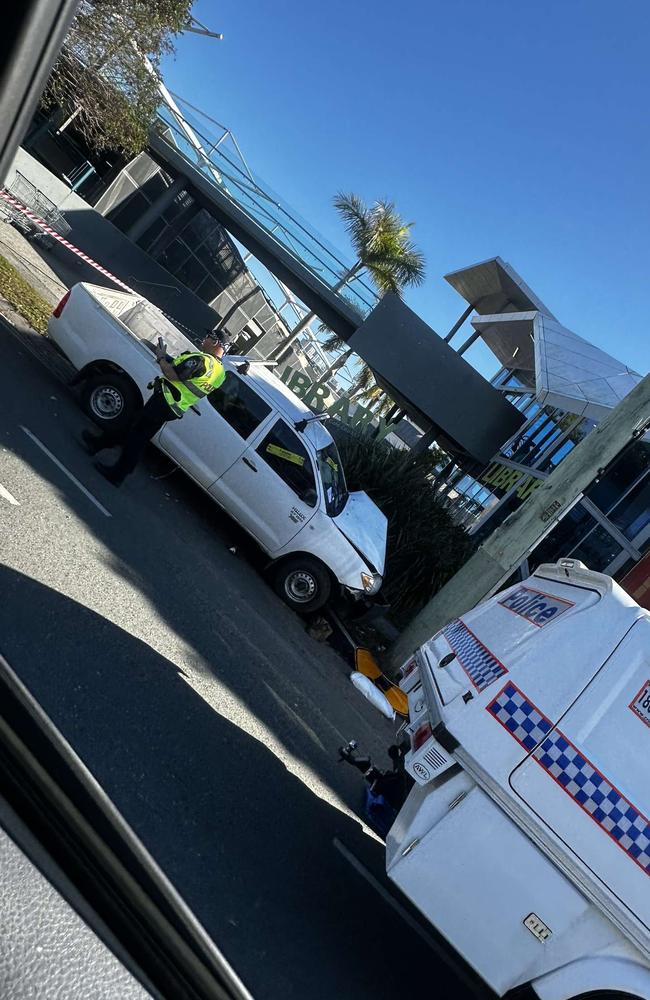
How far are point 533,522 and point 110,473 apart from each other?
5.12 metres

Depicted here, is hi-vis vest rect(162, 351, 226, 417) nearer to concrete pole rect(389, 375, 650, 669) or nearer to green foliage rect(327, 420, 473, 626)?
concrete pole rect(389, 375, 650, 669)

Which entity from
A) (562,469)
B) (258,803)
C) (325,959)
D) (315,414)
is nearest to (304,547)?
(315,414)

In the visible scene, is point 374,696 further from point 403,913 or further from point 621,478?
point 621,478

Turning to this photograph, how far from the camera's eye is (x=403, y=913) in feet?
17.2

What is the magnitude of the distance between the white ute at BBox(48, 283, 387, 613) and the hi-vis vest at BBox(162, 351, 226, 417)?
3.45 feet

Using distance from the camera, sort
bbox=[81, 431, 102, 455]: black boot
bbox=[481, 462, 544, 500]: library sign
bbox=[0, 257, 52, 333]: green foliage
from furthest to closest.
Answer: bbox=[481, 462, 544, 500]: library sign, bbox=[0, 257, 52, 333]: green foliage, bbox=[81, 431, 102, 455]: black boot

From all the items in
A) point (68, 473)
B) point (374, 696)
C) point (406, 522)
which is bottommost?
point (68, 473)

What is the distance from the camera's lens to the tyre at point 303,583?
9.15m

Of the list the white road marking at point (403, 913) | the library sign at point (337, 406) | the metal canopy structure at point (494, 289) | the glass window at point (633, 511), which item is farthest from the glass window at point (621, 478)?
the white road marking at point (403, 913)

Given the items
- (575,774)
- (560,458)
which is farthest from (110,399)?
(560,458)

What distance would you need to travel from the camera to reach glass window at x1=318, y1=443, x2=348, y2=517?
9.36 m

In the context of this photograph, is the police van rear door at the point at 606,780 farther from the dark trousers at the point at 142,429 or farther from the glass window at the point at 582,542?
the glass window at the point at 582,542

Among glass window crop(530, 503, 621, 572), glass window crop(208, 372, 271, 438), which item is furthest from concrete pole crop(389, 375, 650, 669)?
glass window crop(530, 503, 621, 572)

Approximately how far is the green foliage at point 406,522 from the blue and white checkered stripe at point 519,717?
7753 millimetres
